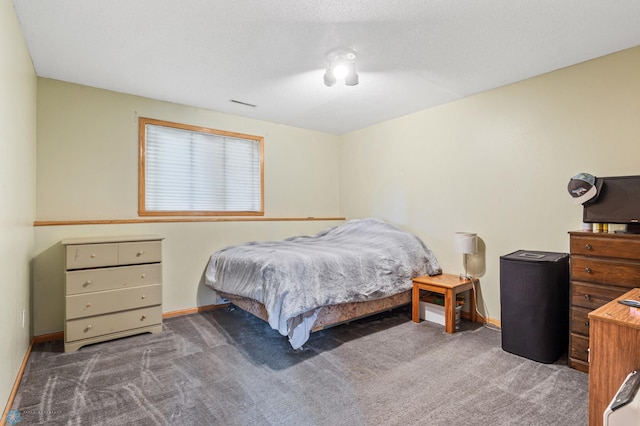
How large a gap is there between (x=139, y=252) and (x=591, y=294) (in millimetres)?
3580

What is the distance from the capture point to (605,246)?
6.90 ft

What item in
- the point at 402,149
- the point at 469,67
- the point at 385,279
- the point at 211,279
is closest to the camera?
the point at 469,67

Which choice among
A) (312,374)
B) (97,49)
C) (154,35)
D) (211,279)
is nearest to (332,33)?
(154,35)

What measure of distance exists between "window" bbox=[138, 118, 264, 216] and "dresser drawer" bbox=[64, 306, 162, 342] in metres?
1.05

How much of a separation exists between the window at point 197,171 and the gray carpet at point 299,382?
1.45 m

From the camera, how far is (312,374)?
7.06 ft

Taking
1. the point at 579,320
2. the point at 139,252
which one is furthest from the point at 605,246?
the point at 139,252

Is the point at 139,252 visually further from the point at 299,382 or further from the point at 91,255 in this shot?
the point at 299,382

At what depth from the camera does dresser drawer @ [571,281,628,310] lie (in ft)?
6.78

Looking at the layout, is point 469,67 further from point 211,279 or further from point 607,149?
point 211,279

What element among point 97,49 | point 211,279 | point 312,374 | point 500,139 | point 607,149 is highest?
point 97,49

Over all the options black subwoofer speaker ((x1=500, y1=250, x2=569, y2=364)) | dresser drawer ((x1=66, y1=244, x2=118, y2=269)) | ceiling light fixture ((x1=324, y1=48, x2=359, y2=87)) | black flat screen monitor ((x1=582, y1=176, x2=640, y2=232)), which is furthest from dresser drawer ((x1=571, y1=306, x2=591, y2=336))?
dresser drawer ((x1=66, y1=244, x2=118, y2=269))

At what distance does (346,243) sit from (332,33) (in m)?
2.21

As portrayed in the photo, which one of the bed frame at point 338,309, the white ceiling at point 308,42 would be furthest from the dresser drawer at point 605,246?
the bed frame at point 338,309
